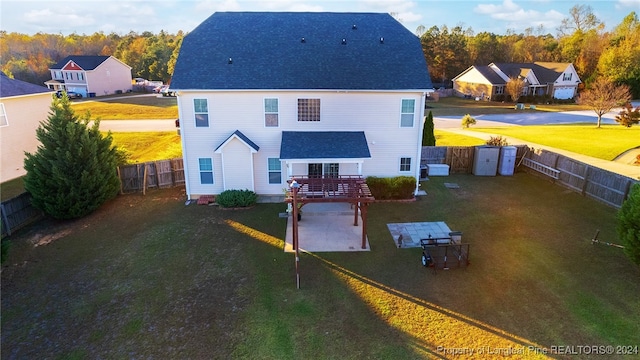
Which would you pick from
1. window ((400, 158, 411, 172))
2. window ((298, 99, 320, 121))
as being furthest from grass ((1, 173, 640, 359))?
window ((298, 99, 320, 121))

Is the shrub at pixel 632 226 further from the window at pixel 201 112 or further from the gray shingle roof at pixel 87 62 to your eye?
the gray shingle roof at pixel 87 62

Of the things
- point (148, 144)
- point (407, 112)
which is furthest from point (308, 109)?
point (148, 144)

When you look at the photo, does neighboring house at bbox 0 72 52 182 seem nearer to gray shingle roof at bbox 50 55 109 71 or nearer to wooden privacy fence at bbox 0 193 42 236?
wooden privacy fence at bbox 0 193 42 236

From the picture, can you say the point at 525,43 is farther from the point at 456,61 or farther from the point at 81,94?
the point at 81,94

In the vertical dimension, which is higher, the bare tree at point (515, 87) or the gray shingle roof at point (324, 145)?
the bare tree at point (515, 87)

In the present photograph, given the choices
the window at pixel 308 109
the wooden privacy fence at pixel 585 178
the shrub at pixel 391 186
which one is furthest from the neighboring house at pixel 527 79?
the window at pixel 308 109

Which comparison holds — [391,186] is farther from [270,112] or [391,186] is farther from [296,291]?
[296,291]
